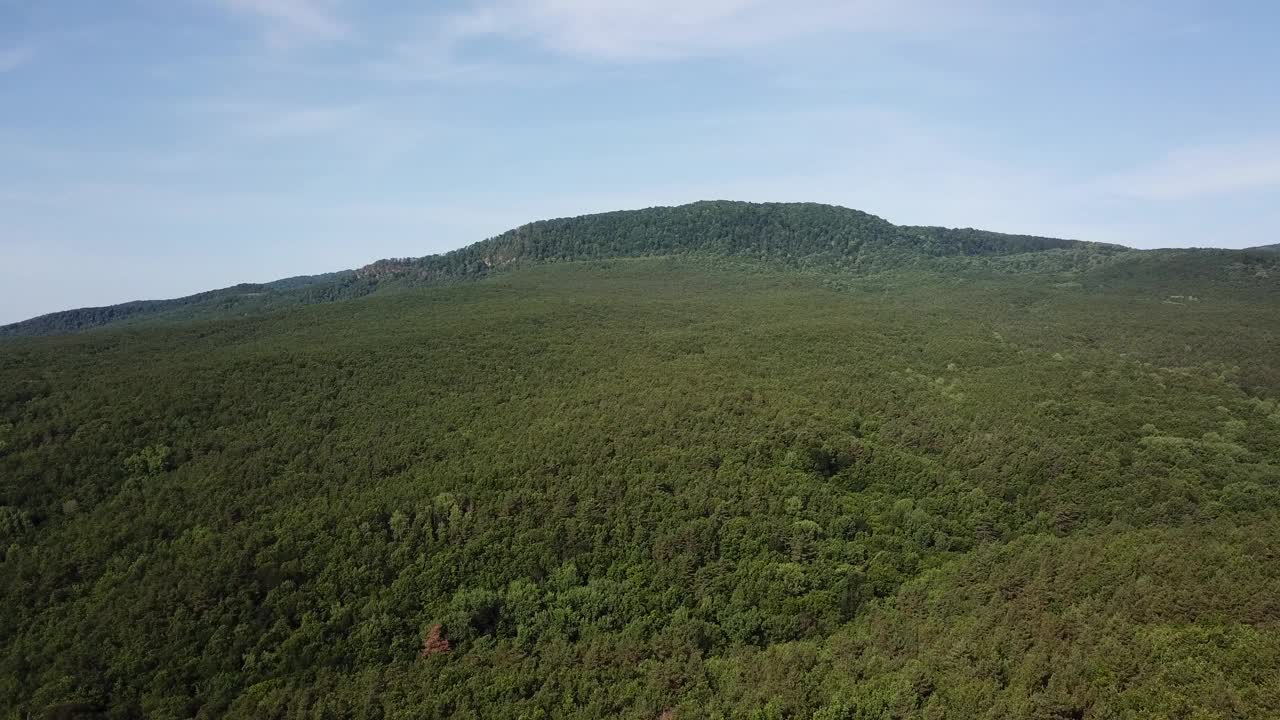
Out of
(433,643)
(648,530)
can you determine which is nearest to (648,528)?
(648,530)

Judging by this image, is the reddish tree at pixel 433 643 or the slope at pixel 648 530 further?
the reddish tree at pixel 433 643

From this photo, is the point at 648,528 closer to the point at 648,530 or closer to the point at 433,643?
the point at 648,530

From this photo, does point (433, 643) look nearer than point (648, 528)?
Yes

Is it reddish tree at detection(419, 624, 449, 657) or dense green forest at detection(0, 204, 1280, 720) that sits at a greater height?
dense green forest at detection(0, 204, 1280, 720)

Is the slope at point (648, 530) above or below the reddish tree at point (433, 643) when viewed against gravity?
above

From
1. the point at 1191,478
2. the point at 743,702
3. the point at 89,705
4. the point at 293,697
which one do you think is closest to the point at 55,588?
the point at 89,705
